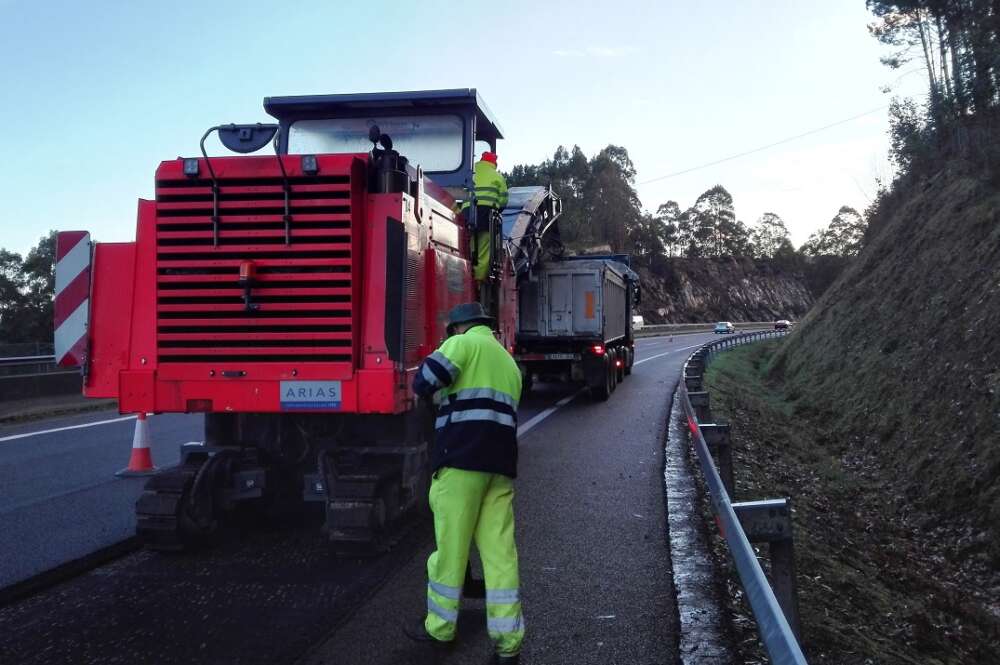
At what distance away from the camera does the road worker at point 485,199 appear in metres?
7.46

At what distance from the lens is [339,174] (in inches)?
221

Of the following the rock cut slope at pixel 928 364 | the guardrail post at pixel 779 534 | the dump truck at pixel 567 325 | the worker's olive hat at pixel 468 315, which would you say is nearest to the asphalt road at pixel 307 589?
the guardrail post at pixel 779 534

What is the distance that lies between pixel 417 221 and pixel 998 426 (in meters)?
6.35

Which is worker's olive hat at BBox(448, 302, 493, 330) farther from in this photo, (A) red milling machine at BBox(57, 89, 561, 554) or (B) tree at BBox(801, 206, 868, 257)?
(B) tree at BBox(801, 206, 868, 257)

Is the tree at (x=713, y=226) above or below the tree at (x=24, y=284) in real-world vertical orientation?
above

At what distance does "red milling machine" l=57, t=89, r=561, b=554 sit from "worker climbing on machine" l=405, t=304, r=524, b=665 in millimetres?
1302

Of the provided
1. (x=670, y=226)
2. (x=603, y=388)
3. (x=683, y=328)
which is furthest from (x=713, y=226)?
(x=603, y=388)

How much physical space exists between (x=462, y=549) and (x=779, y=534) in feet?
4.88

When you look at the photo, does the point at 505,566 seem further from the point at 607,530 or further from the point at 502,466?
the point at 607,530

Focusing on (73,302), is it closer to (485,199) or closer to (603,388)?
(485,199)

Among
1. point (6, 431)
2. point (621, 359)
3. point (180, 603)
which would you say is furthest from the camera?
point (621, 359)

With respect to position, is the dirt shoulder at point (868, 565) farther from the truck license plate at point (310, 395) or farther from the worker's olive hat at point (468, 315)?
the truck license plate at point (310, 395)

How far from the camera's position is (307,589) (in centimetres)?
518

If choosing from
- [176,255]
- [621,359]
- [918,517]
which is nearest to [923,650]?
[918,517]
